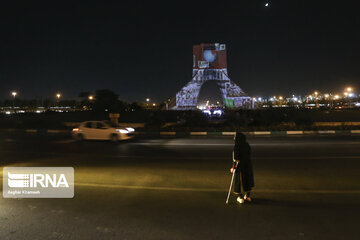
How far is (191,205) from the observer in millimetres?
5578

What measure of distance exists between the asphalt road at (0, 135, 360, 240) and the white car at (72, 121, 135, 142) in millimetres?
6966

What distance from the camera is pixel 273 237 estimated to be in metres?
4.12

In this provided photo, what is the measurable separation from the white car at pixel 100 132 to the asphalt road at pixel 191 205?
697 cm

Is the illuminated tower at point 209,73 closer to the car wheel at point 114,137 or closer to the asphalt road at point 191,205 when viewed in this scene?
the car wheel at point 114,137

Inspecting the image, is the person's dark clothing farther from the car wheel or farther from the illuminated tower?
the illuminated tower

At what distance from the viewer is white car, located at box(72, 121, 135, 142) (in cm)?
1681

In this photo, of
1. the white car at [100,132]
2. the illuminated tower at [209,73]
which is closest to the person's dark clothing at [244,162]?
the white car at [100,132]

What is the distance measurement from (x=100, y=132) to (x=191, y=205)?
41.1ft

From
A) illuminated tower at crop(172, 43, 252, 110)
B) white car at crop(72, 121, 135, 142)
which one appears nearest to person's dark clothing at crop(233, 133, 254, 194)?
white car at crop(72, 121, 135, 142)

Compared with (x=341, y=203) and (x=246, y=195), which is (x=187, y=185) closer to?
(x=246, y=195)

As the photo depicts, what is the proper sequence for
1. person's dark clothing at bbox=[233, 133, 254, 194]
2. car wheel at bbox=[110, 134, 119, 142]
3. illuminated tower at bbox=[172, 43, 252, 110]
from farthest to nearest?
illuminated tower at bbox=[172, 43, 252, 110] → car wheel at bbox=[110, 134, 119, 142] → person's dark clothing at bbox=[233, 133, 254, 194]

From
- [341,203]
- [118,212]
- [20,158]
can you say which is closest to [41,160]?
[20,158]

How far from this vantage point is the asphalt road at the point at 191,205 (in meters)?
4.35

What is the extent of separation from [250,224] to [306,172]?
176 inches
